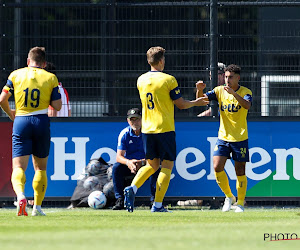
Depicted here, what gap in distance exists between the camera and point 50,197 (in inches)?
486

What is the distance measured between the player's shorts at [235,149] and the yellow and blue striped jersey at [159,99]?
1.02m

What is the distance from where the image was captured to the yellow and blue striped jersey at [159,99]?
1033 centimetres

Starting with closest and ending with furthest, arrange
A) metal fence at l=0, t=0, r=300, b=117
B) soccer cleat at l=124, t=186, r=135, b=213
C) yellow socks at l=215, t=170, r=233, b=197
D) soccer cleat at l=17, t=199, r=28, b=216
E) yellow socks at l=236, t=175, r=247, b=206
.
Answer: soccer cleat at l=17, t=199, r=28, b=216
soccer cleat at l=124, t=186, r=135, b=213
yellow socks at l=236, t=175, r=247, b=206
yellow socks at l=215, t=170, r=233, b=197
metal fence at l=0, t=0, r=300, b=117

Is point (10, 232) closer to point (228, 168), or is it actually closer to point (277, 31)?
point (228, 168)

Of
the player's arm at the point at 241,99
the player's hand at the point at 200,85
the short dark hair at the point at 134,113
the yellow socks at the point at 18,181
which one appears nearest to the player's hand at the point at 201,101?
the player's hand at the point at 200,85


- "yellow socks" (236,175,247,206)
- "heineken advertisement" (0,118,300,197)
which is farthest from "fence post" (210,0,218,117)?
"yellow socks" (236,175,247,206)

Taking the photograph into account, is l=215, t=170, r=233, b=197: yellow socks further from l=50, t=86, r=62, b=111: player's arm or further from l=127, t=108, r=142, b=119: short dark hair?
l=50, t=86, r=62, b=111: player's arm

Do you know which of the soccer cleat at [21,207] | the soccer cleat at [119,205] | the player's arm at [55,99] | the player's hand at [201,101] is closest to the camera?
the soccer cleat at [21,207]

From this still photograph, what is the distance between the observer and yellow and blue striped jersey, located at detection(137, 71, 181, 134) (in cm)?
1033

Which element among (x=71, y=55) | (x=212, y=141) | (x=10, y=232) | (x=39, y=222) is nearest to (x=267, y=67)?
(x=212, y=141)

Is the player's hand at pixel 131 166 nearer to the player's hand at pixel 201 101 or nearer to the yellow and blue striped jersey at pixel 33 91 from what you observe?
the player's hand at pixel 201 101

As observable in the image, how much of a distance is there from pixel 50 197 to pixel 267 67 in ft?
12.1

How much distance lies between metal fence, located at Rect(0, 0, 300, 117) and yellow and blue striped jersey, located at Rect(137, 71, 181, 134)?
212 centimetres

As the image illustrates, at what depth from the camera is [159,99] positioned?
10344 millimetres
